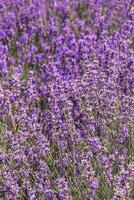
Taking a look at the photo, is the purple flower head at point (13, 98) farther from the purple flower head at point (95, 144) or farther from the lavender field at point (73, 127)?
the purple flower head at point (95, 144)

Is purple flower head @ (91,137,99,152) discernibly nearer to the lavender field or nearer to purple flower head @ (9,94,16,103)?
the lavender field

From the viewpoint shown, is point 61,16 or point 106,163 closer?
point 106,163

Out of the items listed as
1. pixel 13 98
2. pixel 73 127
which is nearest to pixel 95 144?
pixel 73 127

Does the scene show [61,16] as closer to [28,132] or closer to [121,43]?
[121,43]

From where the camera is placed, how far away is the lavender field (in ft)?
9.94

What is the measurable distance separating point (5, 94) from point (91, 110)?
0.74 metres

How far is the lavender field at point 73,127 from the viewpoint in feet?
9.94

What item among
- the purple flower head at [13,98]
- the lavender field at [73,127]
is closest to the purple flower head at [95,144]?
the lavender field at [73,127]

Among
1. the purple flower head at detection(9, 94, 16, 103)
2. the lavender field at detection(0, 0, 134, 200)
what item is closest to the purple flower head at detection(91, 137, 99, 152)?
the lavender field at detection(0, 0, 134, 200)

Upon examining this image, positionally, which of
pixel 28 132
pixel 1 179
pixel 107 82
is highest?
pixel 107 82

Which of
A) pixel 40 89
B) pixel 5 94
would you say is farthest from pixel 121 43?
pixel 5 94

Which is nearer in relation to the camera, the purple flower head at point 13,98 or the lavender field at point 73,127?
the lavender field at point 73,127

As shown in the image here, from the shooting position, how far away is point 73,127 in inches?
133

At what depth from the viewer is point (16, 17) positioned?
19.1 feet
